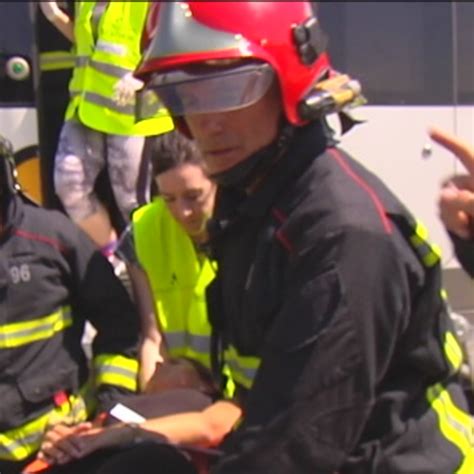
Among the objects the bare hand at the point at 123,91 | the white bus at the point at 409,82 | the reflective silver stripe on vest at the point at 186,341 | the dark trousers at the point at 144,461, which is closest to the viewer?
the dark trousers at the point at 144,461

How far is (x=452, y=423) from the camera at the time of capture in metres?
2.10

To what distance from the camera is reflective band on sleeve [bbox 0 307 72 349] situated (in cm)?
319

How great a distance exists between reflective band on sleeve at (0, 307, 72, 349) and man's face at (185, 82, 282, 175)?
1232 mm

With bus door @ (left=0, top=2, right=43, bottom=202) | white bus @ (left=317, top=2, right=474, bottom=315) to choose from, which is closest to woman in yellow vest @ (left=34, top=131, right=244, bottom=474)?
bus door @ (left=0, top=2, right=43, bottom=202)

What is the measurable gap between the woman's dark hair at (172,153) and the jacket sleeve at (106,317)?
27 centimetres

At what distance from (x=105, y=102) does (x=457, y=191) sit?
2395mm

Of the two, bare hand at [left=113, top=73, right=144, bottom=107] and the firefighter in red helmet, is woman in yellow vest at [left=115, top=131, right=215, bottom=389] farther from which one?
the firefighter in red helmet

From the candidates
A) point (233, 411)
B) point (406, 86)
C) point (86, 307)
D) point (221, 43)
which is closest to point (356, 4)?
point (406, 86)

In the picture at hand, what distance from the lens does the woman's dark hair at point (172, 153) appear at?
3338 millimetres

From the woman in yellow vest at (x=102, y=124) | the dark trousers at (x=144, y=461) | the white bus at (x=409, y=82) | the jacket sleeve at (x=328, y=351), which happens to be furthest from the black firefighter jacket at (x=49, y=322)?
the white bus at (x=409, y=82)

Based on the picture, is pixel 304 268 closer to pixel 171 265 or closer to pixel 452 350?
pixel 452 350

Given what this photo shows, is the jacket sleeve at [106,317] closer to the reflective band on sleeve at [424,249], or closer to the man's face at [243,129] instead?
the man's face at [243,129]

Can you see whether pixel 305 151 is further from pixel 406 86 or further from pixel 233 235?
pixel 406 86

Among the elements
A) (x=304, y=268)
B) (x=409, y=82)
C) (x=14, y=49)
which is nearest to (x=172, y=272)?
(x=304, y=268)
